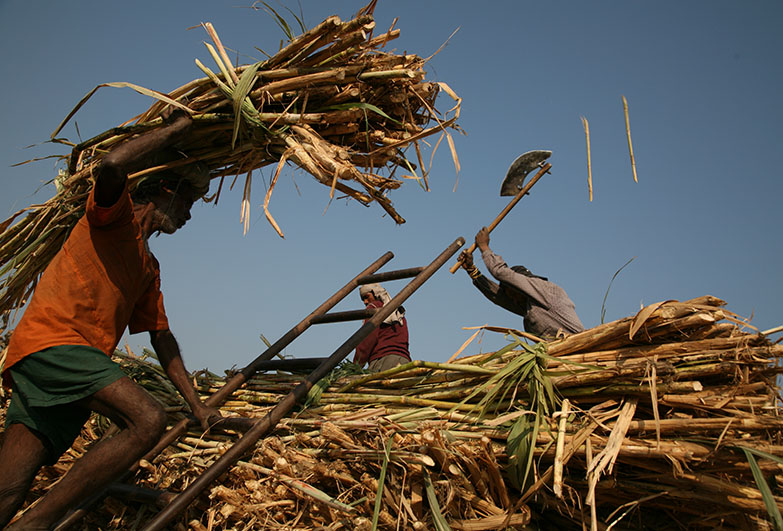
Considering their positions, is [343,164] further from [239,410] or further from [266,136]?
[239,410]

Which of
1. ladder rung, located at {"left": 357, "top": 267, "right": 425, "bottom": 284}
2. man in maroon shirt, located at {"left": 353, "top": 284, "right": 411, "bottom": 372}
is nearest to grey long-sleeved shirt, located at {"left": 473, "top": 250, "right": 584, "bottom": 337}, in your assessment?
man in maroon shirt, located at {"left": 353, "top": 284, "right": 411, "bottom": 372}

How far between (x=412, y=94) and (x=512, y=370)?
4.39ft

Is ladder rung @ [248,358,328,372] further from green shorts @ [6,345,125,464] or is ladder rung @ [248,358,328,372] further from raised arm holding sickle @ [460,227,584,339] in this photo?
raised arm holding sickle @ [460,227,584,339]

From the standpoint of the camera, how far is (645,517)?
1.87m

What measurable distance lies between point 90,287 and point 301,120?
1.12m

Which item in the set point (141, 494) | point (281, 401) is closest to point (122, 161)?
point (281, 401)

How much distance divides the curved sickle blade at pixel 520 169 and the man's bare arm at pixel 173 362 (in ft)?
8.15

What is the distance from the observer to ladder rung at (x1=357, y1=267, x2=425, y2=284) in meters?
2.90

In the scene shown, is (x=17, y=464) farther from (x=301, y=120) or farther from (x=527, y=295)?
(x=527, y=295)

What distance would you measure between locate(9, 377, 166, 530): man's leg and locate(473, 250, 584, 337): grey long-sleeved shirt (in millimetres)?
2479

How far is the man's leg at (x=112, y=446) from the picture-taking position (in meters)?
1.89

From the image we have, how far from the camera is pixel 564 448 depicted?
170 cm

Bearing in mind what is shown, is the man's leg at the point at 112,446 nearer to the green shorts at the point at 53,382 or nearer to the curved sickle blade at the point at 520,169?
the green shorts at the point at 53,382

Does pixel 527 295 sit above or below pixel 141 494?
above
